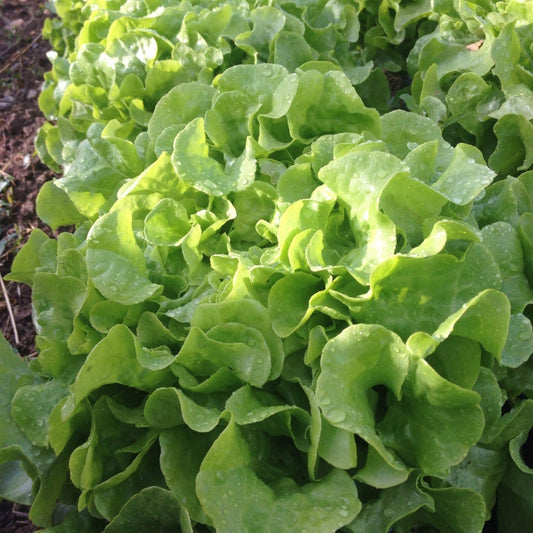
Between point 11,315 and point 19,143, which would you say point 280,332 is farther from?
point 19,143

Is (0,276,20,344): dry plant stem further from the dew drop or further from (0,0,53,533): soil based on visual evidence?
the dew drop

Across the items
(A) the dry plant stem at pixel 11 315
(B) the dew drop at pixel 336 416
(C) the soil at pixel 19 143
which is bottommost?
(A) the dry plant stem at pixel 11 315

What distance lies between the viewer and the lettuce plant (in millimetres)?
1389

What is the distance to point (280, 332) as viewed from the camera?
1.49m

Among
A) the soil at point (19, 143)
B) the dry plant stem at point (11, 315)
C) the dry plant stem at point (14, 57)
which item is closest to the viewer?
the dry plant stem at point (11, 315)

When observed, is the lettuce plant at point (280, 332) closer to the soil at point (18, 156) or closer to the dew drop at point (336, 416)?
the dew drop at point (336, 416)

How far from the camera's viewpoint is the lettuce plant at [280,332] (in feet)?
4.56

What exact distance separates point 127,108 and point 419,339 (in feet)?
5.39

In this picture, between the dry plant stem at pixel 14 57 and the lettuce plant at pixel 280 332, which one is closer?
the lettuce plant at pixel 280 332

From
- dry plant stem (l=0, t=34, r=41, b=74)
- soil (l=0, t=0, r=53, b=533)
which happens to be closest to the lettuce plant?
soil (l=0, t=0, r=53, b=533)

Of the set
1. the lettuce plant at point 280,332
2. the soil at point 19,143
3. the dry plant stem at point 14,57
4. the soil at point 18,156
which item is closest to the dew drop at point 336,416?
the lettuce plant at point 280,332

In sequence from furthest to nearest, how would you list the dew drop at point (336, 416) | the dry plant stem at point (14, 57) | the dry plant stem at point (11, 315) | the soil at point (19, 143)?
the dry plant stem at point (14, 57) → the soil at point (19, 143) → the dry plant stem at point (11, 315) → the dew drop at point (336, 416)

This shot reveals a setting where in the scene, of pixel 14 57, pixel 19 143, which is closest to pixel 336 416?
pixel 19 143

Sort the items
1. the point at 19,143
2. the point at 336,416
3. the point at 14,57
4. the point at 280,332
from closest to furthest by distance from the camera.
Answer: the point at 336,416 → the point at 280,332 → the point at 19,143 → the point at 14,57
